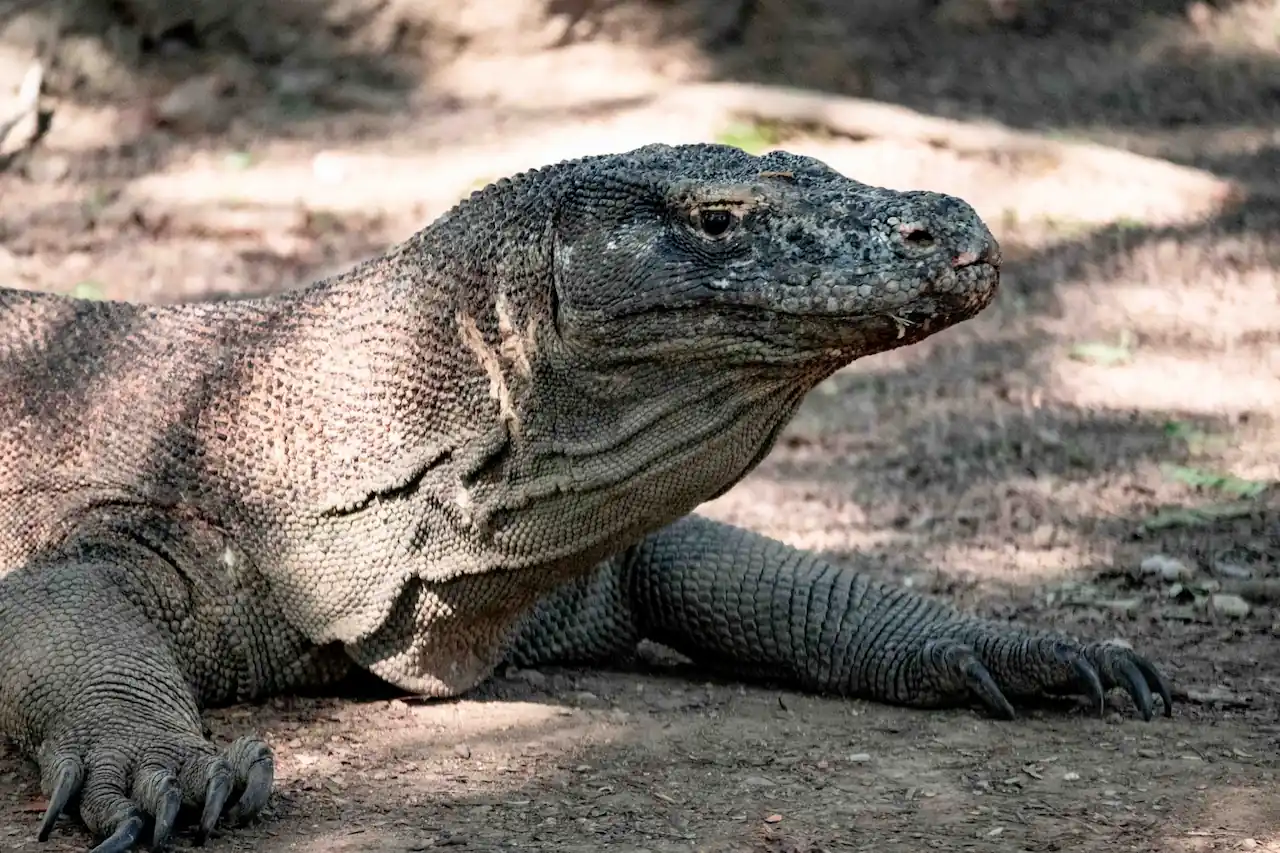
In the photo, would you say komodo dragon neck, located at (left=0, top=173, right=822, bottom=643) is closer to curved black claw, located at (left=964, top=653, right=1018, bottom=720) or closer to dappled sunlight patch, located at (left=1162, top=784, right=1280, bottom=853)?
curved black claw, located at (left=964, top=653, right=1018, bottom=720)

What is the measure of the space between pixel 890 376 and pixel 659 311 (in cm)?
441

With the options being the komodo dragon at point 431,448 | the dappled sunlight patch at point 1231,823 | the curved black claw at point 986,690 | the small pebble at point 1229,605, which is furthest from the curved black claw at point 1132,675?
the small pebble at point 1229,605

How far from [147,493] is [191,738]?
0.74m

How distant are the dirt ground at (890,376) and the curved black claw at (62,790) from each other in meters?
0.04

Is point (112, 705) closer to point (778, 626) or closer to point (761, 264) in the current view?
point (761, 264)

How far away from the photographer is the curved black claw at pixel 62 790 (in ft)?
10.8

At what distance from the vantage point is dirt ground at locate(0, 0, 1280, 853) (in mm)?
3648

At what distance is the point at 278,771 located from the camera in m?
3.77

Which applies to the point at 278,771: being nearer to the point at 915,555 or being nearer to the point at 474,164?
the point at 915,555

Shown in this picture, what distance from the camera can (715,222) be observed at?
3551mm

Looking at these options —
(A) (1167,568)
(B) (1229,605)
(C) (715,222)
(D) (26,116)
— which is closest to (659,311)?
(C) (715,222)

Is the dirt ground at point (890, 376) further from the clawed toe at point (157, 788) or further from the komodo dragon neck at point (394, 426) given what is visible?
the komodo dragon neck at point (394, 426)

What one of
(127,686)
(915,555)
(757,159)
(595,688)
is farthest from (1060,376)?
(127,686)

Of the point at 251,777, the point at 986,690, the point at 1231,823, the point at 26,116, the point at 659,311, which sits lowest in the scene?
the point at 986,690
